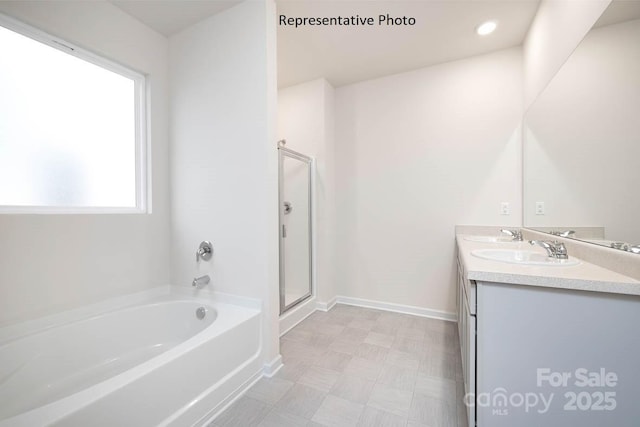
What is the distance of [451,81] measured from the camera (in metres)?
2.50

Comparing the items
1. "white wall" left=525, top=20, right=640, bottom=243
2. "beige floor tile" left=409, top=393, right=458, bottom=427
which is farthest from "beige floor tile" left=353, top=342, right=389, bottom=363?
"white wall" left=525, top=20, right=640, bottom=243

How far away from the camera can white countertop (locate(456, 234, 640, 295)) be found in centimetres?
89

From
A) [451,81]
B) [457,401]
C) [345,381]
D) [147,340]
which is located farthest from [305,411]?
[451,81]

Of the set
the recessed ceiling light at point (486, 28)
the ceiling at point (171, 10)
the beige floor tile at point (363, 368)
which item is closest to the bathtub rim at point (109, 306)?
the beige floor tile at point (363, 368)

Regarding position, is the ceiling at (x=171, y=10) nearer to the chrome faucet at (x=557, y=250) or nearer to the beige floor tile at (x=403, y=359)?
the chrome faucet at (x=557, y=250)

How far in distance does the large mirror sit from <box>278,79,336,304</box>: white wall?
1860mm

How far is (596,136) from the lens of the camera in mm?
1218

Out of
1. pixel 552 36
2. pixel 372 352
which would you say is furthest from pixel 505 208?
pixel 372 352

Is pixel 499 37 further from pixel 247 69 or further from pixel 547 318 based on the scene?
pixel 547 318

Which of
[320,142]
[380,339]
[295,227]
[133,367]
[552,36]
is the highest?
[552,36]

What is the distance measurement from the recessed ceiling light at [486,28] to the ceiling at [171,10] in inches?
73.0

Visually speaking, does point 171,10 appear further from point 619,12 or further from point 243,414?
point 243,414

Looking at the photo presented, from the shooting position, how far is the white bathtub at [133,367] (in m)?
0.96

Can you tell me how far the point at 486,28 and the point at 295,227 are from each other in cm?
237
